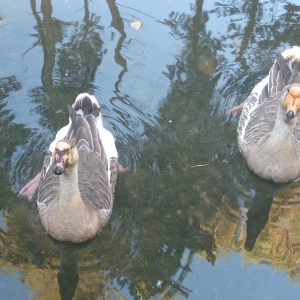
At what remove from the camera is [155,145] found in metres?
8.20

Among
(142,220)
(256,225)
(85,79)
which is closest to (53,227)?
(142,220)

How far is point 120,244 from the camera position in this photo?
690 centimetres

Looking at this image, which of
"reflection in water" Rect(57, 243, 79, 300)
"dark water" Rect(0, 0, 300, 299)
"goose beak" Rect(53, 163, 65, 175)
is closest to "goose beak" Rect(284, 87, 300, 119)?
"dark water" Rect(0, 0, 300, 299)

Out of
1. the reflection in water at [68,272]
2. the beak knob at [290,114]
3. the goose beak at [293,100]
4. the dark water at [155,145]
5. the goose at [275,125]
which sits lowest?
the reflection in water at [68,272]

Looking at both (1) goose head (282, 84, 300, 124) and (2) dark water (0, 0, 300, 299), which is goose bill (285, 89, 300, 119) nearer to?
(1) goose head (282, 84, 300, 124)

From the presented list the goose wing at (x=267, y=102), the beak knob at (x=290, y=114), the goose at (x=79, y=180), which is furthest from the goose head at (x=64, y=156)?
the goose wing at (x=267, y=102)

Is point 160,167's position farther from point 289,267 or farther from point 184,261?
point 289,267

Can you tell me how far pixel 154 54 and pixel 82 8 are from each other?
5.40 feet

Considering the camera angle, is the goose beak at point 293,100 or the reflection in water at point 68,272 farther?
the goose beak at point 293,100

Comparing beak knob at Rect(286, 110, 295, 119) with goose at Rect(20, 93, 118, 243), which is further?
beak knob at Rect(286, 110, 295, 119)

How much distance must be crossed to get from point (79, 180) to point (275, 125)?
8.25 ft

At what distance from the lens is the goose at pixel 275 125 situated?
7621mm

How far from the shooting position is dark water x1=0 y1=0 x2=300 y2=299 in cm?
671

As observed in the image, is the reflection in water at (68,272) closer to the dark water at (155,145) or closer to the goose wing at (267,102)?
the dark water at (155,145)
